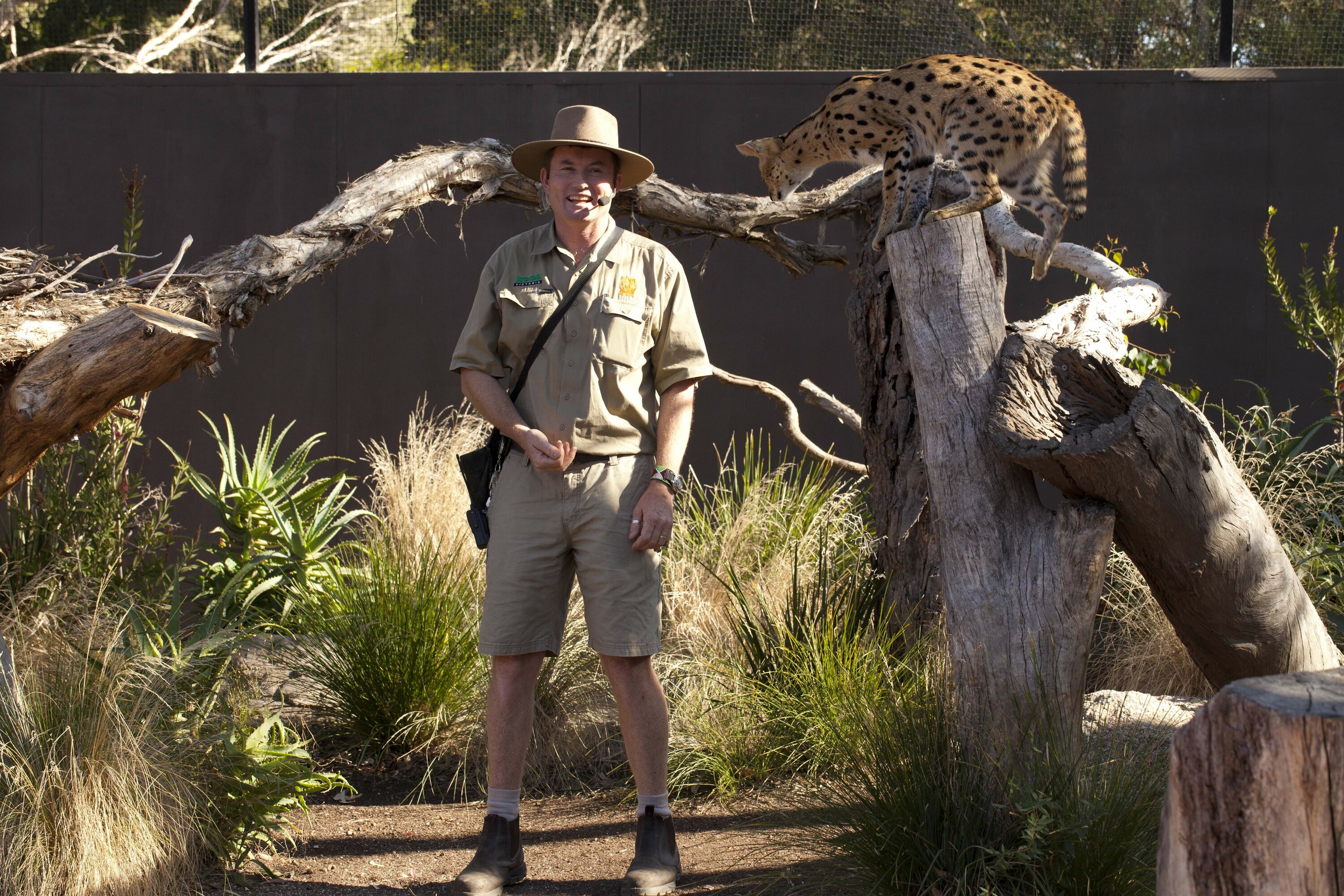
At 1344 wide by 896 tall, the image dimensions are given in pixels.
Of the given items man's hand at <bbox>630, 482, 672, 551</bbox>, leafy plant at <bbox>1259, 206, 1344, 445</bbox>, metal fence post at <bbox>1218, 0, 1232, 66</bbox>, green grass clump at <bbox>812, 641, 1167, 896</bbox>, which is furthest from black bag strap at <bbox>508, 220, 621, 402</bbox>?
metal fence post at <bbox>1218, 0, 1232, 66</bbox>

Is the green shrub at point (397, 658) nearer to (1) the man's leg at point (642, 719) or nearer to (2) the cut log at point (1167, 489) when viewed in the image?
(1) the man's leg at point (642, 719)

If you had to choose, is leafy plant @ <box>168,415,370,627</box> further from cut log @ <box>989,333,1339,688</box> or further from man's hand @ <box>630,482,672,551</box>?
cut log @ <box>989,333,1339,688</box>

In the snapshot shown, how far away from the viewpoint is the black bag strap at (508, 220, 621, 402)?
2.96 meters

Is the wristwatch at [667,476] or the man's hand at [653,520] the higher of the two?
the wristwatch at [667,476]

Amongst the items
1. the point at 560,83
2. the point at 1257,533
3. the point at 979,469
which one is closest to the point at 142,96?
the point at 560,83

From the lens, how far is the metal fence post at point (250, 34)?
662 centimetres

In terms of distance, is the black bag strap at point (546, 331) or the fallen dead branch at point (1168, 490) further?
the black bag strap at point (546, 331)

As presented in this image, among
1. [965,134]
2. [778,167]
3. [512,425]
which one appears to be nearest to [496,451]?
[512,425]

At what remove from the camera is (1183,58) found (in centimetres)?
640

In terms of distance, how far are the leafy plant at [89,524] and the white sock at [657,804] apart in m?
2.59

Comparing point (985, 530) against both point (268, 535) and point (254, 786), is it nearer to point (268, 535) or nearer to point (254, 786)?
point (254, 786)

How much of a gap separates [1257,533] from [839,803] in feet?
4.13

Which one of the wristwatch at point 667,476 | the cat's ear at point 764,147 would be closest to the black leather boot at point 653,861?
the wristwatch at point 667,476

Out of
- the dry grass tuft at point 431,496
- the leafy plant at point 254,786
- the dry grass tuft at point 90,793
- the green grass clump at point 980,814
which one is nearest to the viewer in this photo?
the green grass clump at point 980,814
